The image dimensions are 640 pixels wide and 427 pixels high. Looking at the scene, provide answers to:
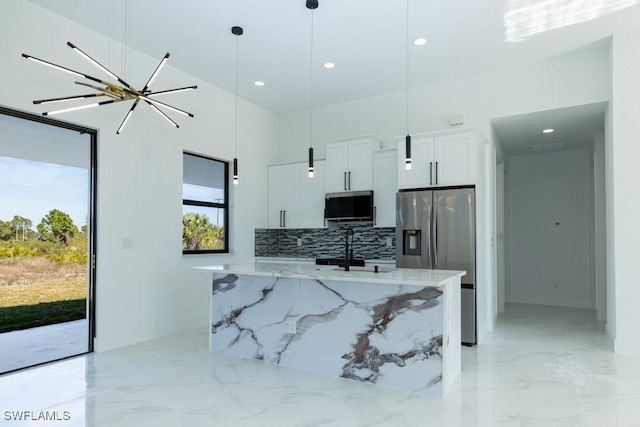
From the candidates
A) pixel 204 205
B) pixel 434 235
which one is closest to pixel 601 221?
pixel 434 235

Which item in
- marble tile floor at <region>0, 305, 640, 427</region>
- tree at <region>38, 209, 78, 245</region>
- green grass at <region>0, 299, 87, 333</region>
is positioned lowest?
marble tile floor at <region>0, 305, 640, 427</region>

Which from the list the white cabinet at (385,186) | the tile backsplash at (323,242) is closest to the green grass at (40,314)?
the tile backsplash at (323,242)

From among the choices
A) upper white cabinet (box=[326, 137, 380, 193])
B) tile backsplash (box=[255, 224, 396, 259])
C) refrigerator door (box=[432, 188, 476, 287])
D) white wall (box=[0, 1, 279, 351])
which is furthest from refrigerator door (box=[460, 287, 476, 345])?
white wall (box=[0, 1, 279, 351])

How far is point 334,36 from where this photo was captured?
424 cm

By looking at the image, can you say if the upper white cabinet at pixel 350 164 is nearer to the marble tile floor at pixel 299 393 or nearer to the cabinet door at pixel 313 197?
the cabinet door at pixel 313 197

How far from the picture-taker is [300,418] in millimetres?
2664

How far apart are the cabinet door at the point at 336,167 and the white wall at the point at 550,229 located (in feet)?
12.1

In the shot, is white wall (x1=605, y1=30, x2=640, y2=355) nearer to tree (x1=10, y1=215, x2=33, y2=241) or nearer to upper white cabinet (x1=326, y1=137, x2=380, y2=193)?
upper white cabinet (x1=326, y1=137, x2=380, y2=193)

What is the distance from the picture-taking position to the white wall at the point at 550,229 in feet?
22.7

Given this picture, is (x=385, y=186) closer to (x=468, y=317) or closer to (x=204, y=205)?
(x=468, y=317)

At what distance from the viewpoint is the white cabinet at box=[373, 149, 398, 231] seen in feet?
17.7

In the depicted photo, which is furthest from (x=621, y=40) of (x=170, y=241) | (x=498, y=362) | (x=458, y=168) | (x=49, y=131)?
(x=49, y=131)

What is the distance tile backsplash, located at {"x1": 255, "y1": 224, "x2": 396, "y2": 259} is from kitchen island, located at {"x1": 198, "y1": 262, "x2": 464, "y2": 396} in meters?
2.26

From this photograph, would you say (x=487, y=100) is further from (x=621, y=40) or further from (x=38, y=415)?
(x=38, y=415)
